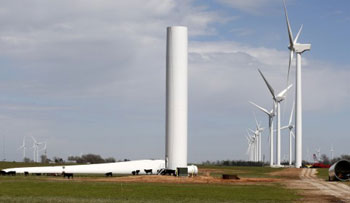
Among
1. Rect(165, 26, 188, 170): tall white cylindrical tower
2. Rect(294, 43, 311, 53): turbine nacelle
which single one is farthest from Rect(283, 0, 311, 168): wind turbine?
Rect(165, 26, 188, 170): tall white cylindrical tower

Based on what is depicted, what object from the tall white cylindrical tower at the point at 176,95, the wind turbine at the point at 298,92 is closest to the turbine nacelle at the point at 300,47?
the wind turbine at the point at 298,92

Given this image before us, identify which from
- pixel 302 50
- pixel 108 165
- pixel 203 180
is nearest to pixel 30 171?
pixel 108 165

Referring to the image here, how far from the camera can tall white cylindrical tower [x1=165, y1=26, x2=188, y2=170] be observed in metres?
82.9

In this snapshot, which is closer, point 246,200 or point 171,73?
point 246,200

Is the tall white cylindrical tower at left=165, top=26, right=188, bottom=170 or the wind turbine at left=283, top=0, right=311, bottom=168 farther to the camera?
the wind turbine at left=283, top=0, right=311, bottom=168

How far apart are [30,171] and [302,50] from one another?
2597 inches

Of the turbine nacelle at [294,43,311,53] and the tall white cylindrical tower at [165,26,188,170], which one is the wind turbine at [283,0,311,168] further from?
the tall white cylindrical tower at [165,26,188,170]

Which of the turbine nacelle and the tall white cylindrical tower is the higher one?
the turbine nacelle

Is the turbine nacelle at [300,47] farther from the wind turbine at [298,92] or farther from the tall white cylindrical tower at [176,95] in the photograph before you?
the tall white cylindrical tower at [176,95]

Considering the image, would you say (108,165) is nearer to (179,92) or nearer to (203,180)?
(179,92)

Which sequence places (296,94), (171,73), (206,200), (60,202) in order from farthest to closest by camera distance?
(296,94) → (171,73) → (206,200) → (60,202)

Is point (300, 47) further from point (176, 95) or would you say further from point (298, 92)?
point (176, 95)

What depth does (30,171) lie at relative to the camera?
87188mm

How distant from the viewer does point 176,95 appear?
82938 millimetres
